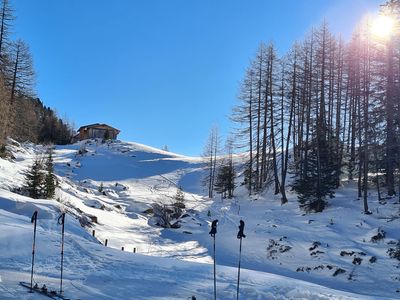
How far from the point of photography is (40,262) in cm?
960

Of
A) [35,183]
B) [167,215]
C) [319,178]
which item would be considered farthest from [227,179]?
[35,183]

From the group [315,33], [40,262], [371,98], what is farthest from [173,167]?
[40,262]

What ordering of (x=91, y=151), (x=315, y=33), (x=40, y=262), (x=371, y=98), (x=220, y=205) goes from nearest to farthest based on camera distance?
(x=40, y=262)
(x=371, y=98)
(x=315, y=33)
(x=220, y=205)
(x=91, y=151)

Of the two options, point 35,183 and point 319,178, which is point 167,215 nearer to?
point 35,183

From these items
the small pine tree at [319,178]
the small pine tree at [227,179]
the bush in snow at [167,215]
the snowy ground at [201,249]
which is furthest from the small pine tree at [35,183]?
the small pine tree at [227,179]

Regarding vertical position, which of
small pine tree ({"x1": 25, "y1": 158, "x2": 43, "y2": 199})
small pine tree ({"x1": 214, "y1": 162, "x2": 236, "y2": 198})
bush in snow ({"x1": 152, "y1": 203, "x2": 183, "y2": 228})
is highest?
small pine tree ({"x1": 214, "y1": 162, "x2": 236, "y2": 198})

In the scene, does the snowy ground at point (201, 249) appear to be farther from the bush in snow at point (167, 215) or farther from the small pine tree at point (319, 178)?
the small pine tree at point (319, 178)

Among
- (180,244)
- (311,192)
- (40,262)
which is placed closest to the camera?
(40,262)

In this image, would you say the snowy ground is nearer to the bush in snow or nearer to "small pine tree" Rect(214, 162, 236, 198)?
the bush in snow

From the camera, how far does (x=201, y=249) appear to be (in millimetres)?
21281

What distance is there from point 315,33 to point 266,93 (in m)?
6.24

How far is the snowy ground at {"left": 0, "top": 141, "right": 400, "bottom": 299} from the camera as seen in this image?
8.37m

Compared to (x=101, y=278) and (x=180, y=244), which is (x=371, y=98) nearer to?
(x=180, y=244)

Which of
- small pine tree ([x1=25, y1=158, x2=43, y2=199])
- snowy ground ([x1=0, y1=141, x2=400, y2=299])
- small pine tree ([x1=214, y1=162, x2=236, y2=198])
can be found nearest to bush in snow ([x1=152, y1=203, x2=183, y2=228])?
snowy ground ([x1=0, y1=141, x2=400, y2=299])
